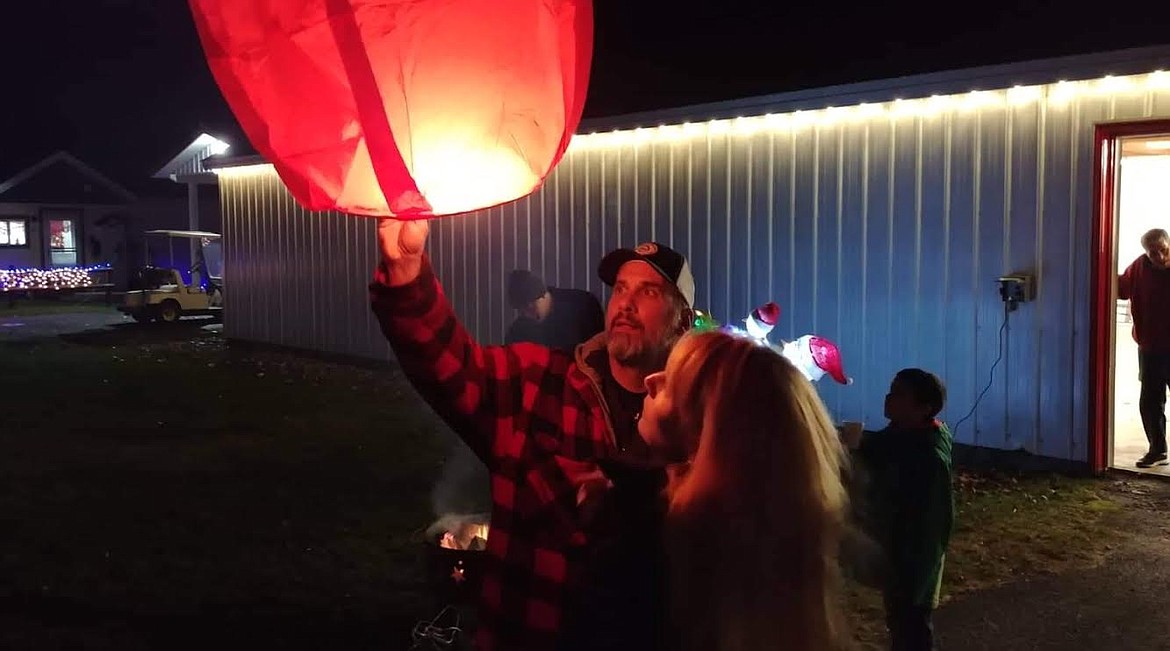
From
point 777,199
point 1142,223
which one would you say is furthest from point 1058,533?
point 1142,223

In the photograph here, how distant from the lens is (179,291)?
23359 millimetres

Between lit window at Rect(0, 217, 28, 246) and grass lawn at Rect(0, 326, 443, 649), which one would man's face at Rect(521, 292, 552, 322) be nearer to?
grass lawn at Rect(0, 326, 443, 649)

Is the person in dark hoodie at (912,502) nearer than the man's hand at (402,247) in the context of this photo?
No

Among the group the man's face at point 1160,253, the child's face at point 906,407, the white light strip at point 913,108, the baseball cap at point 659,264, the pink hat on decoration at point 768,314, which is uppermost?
the white light strip at point 913,108

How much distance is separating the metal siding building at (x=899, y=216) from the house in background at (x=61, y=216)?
33391mm

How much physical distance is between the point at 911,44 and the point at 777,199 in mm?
1800

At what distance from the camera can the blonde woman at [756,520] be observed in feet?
5.80

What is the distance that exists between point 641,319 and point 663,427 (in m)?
0.62

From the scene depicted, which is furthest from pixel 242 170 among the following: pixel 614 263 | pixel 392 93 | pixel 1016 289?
pixel 392 93

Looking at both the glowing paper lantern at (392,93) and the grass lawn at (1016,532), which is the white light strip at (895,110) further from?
the glowing paper lantern at (392,93)

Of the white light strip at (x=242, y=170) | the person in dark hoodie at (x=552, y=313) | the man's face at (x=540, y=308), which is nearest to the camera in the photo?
the person in dark hoodie at (x=552, y=313)

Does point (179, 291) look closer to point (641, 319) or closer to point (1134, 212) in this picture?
point (1134, 212)

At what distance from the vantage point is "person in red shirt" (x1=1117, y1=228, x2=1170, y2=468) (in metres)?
8.02

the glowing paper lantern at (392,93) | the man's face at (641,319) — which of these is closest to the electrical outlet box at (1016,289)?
the man's face at (641,319)
